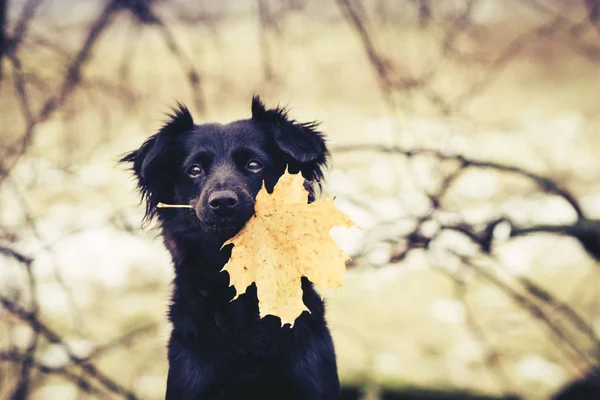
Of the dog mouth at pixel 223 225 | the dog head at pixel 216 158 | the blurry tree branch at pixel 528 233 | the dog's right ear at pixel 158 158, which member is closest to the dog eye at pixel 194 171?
the dog head at pixel 216 158

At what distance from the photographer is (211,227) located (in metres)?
2.29

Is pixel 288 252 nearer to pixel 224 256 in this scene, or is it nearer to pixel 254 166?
pixel 224 256

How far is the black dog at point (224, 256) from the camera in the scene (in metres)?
2.32

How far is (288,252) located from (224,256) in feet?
1.68

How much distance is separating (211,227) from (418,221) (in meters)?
2.13

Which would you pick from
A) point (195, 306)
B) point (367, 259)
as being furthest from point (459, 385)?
point (195, 306)

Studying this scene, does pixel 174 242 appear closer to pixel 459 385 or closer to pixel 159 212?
pixel 159 212

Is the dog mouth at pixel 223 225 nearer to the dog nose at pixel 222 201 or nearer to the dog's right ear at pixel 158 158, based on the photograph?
the dog nose at pixel 222 201

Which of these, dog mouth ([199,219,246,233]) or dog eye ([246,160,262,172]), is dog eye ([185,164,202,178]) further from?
dog mouth ([199,219,246,233])

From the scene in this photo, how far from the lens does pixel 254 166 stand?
2617 millimetres

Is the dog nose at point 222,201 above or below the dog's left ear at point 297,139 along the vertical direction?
below

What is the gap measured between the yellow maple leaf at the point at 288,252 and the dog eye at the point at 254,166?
41 cm

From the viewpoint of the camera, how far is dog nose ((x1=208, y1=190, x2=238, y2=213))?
85.7 inches

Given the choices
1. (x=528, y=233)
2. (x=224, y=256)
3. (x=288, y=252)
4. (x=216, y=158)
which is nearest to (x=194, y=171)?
(x=216, y=158)
